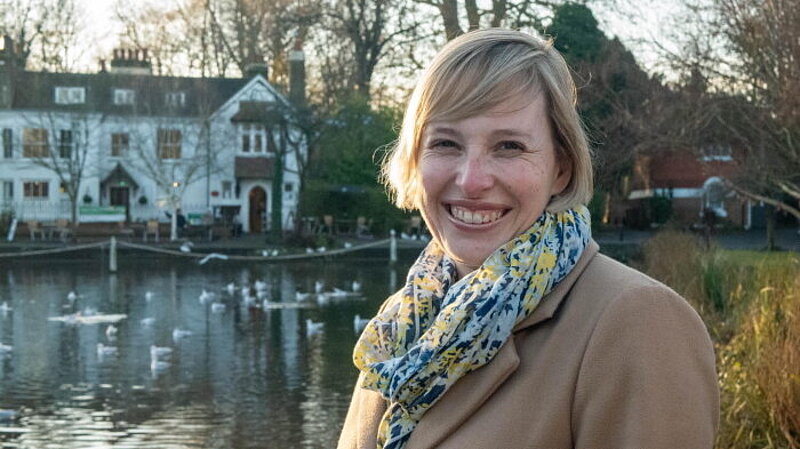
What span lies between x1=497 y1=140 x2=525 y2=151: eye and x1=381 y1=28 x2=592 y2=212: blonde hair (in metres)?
0.08

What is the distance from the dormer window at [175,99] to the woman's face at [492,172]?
49505 mm

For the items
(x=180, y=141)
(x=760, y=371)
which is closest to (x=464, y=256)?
(x=760, y=371)

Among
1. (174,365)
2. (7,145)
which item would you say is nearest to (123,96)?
(7,145)

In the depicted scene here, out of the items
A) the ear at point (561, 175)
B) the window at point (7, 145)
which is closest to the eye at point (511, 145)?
the ear at point (561, 175)

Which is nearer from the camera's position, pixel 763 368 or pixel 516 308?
pixel 516 308

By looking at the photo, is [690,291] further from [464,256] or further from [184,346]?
[464,256]

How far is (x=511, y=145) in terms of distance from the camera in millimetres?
2268

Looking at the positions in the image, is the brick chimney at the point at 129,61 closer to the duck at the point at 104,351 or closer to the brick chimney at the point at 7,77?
the brick chimney at the point at 7,77

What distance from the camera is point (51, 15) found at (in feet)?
166

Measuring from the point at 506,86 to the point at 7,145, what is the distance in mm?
52885

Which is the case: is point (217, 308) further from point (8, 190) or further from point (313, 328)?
point (8, 190)

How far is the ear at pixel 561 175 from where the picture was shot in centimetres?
234

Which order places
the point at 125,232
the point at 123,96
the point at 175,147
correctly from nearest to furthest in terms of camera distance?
the point at 125,232 < the point at 175,147 < the point at 123,96

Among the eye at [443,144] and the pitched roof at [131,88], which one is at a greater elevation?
the pitched roof at [131,88]
